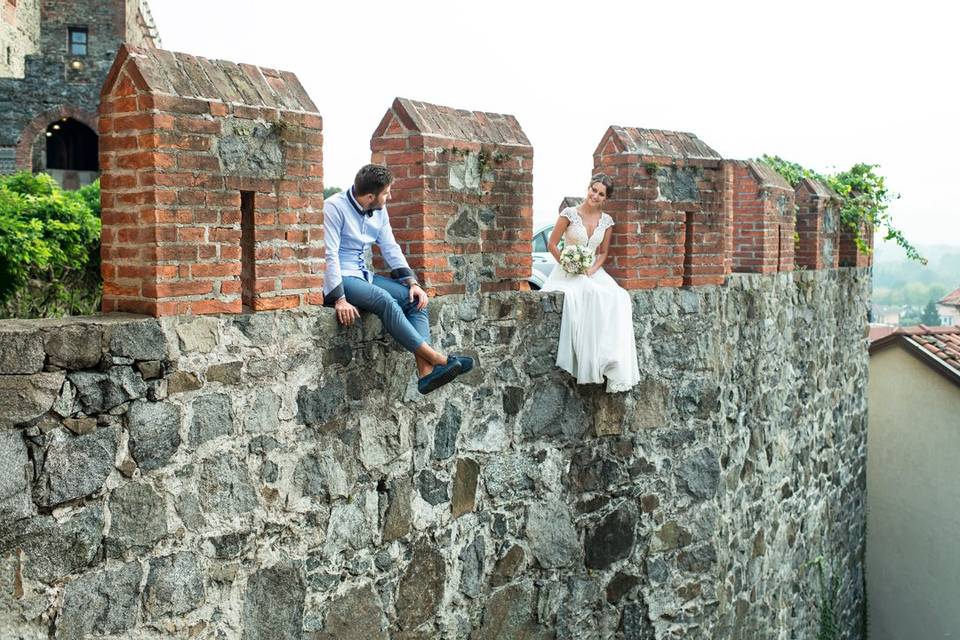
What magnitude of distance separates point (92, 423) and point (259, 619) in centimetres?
115

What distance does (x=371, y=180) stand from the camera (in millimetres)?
4766

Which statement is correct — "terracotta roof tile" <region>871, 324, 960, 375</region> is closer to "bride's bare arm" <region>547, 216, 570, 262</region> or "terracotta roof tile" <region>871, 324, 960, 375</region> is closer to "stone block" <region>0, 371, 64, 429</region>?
"bride's bare arm" <region>547, 216, 570, 262</region>

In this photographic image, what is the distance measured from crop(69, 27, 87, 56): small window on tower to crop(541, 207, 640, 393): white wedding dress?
25.6 m

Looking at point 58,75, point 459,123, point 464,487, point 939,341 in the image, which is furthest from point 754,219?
point 58,75

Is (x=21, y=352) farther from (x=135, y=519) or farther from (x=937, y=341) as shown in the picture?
(x=937, y=341)

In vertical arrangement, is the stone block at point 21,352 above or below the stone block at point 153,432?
above

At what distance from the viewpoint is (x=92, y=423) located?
3.76 meters

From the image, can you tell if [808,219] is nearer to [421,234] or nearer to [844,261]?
[844,261]

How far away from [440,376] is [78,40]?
27.0 metres

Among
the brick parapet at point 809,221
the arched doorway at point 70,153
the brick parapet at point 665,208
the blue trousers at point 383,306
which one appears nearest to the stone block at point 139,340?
the blue trousers at point 383,306

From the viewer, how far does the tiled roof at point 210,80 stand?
3.97 meters

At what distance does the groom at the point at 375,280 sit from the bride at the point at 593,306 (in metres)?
1.02

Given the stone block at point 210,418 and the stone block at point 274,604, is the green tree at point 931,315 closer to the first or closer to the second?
the stone block at point 274,604

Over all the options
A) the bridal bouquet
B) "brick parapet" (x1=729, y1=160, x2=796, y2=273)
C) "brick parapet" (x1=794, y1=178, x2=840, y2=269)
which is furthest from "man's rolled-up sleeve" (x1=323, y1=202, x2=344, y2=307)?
"brick parapet" (x1=794, y1=178, x2=840, y2=269)
